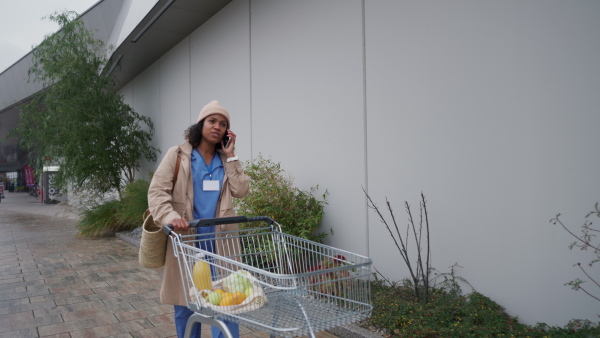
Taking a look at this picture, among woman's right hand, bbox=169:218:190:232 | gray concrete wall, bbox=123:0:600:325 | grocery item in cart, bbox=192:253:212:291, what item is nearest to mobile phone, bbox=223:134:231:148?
woman's right hand, bbox=169:218:190:232

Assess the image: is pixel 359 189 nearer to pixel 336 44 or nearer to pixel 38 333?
pixel 336 44

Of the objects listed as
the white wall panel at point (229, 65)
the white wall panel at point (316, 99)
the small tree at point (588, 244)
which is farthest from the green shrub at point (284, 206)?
the small tree at point (588, 244)

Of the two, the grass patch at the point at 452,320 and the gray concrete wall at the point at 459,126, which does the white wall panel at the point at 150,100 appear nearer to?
the gray concrete wall at the point at 459,126

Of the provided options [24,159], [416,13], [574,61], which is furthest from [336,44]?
[24,159]

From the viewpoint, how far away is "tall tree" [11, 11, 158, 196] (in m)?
10.6

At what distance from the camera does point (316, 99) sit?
18.5 ft

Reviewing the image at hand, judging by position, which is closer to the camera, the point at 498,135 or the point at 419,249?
the point at 498,135

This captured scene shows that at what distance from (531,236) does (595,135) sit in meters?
0.85

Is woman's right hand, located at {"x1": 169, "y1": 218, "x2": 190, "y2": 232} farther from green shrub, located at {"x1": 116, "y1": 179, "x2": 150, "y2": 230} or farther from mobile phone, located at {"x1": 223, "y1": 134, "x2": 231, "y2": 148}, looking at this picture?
green shrub, located at {"x1": 116, "y1": 179, "x2": 150, "y2": 230}

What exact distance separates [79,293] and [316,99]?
3.63 meters

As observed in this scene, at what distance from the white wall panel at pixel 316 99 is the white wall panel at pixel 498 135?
0.45m

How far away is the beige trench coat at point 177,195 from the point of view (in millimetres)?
2551

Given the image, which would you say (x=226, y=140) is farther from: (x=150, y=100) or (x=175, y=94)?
(x=150, y=100)

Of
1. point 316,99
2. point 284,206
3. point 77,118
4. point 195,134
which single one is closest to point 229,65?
point 316,99
